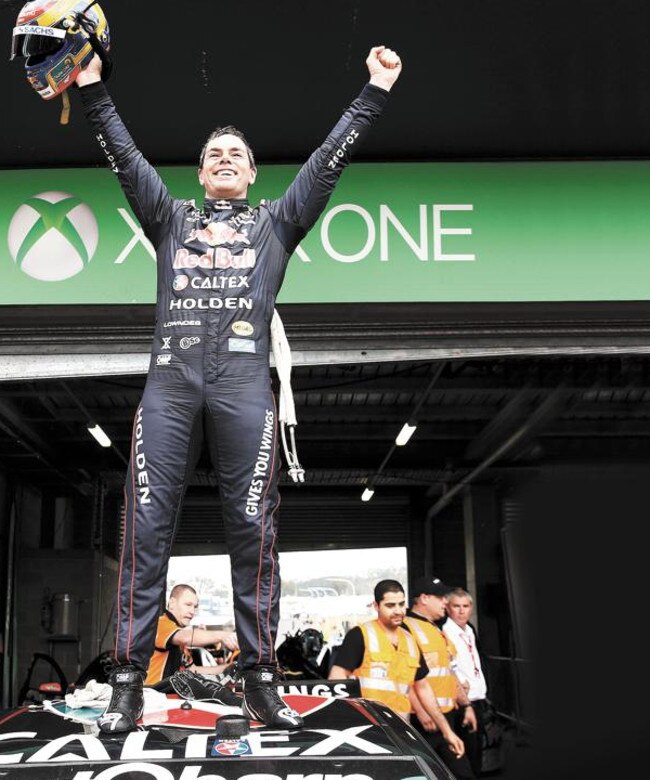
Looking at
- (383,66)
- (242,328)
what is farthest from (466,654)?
(383,66)

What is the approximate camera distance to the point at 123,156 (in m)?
2.88

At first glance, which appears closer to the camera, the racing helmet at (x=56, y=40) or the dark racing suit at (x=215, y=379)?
the racing helmet at (x=56, y=40)

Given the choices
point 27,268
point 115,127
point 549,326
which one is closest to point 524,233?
point 549,326

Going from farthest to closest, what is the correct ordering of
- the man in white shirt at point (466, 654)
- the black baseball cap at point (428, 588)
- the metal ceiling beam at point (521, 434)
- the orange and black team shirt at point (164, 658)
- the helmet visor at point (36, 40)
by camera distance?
the metal ceiling beam at point (521, 434), the man in white shirt at point (466, 654), the black baseball cap at point (428, 588), the orange and black team shirt at point (164, 658), the helmet visor at point (36, 40)

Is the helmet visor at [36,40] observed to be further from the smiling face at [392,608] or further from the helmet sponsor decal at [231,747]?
the smiling face at [392,608]

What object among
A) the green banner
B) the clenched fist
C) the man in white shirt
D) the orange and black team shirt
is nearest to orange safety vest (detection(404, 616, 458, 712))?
the man in white shirt

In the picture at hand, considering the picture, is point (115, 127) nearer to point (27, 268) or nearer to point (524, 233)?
point (27, 268)

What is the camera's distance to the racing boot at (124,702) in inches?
82.4

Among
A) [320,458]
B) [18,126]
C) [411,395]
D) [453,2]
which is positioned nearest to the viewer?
[453,2]

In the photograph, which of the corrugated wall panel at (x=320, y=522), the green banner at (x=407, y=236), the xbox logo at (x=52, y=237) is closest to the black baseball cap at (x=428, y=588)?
the green banner at (x=407, y=236)

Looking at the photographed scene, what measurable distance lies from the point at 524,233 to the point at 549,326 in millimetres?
514

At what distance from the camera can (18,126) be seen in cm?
522

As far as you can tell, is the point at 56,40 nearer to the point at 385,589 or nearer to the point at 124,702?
the point at 124,702

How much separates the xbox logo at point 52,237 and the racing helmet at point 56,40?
2.70 metres
